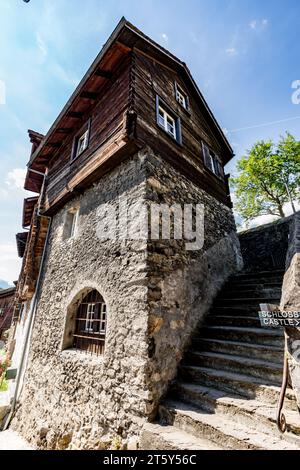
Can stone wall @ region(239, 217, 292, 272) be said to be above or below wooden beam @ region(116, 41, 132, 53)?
below

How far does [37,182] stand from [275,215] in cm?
1748

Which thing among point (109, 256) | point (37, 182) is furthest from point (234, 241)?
point (37, 182)

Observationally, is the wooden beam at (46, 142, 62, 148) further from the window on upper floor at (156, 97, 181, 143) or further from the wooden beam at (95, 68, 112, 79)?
the window on upper floor at (156, 97, 181, 143)

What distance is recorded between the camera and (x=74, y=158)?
7137mm

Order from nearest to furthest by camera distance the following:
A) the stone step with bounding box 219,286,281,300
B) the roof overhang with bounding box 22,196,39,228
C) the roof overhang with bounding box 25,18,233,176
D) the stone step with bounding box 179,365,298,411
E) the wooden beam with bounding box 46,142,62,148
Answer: the stone step with bounding box 179,365,298,411 → the stone step with bounding box 219,286,281,300 → the roof overhang with bounding box 25,18,233,176 → the wooden beam with bounding box 46,142,62,148 → the roof overhang with bounding box 22,196,39,228

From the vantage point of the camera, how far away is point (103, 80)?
6465 millimetres

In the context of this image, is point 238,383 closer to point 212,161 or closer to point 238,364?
point 238,364

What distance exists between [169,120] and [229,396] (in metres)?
6.82

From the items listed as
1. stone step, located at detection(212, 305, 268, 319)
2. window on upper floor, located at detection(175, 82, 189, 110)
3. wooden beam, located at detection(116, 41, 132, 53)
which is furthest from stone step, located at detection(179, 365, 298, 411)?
window on upper floor, located at detection(175, 82, 189, 110)

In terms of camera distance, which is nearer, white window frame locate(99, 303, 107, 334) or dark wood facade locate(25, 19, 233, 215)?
white window frame locate(99, 303, 107, 334)

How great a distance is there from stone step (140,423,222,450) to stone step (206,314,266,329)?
7.21ft

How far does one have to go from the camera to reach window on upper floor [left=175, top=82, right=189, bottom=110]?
24.7 feet

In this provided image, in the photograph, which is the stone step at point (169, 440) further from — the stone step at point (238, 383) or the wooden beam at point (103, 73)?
the wooden beam at point (103, 73)
